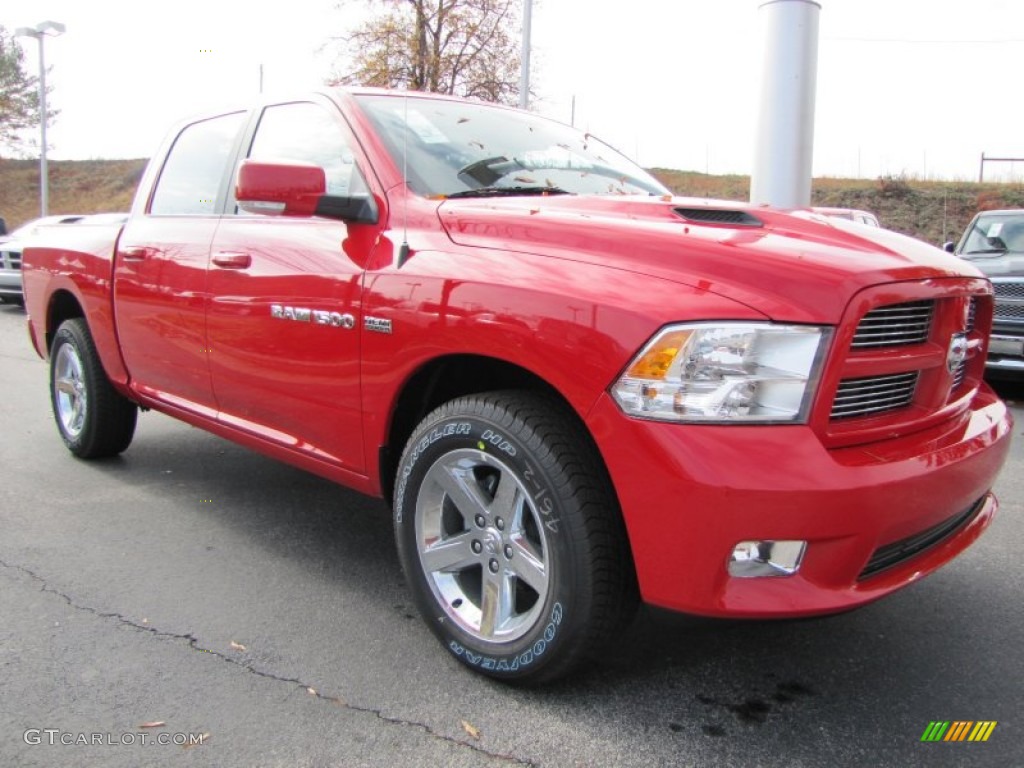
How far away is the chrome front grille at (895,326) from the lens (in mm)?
2170

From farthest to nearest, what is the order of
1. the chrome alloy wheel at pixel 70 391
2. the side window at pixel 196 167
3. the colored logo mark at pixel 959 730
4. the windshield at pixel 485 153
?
1. the chrome alloy wheel at pixel 70 391
2. the side window at pixel 196 167
3. the windshield at pixel 485 153
4. the colored logo mark at pixel 959 730

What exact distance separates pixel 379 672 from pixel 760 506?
1314mm

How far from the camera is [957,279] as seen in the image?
2.48 meters

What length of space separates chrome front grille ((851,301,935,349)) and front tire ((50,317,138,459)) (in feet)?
12.9

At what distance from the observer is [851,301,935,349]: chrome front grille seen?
7.12 ft

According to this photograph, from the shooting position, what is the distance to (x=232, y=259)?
3424 millimetres

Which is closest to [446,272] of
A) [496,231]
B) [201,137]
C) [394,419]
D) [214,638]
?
[496,231]

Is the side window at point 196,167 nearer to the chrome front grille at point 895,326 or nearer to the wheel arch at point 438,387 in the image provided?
the wheel arch at point 438,387

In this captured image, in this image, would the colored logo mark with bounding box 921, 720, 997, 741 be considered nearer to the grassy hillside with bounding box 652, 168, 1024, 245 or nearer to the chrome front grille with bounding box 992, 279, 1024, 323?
the chrome front grille with bounding box 992, 279, 1024, 323

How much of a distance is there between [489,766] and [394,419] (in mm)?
1131

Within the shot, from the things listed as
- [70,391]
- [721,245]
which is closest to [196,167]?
[70,391]

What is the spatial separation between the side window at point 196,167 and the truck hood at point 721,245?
1.59 m

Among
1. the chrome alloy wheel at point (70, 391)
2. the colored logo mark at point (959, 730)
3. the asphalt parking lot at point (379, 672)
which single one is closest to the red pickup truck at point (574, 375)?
the asphalt parking lot at point (379, 672)

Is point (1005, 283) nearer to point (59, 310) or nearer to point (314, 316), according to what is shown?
point (314, 316)
